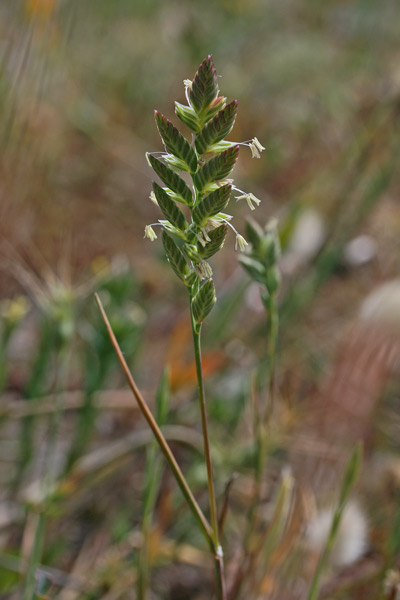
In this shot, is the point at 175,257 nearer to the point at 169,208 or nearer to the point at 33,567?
the point at 169,208

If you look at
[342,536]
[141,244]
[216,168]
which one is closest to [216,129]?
[216,168]

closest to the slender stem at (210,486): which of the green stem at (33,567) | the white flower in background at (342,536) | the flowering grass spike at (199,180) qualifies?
the flowering grass spike at (199,180)

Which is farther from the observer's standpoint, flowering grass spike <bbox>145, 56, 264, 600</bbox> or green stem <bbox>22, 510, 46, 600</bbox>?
green stem <bbox>22, 510, 46, 600</bbox>

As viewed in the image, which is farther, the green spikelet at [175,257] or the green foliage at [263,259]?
the green foliage at [263,259]

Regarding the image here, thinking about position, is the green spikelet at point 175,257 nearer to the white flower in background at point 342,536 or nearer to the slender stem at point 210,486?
the slender stem at point 210,486

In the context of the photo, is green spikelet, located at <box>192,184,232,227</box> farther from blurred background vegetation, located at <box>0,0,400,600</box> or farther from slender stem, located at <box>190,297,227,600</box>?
blurred background vegetation, located at <box>0,0,400,600</box>

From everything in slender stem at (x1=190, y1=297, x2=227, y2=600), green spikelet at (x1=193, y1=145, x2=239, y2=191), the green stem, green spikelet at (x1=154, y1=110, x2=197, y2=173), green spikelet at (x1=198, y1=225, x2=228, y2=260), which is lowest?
the green stem

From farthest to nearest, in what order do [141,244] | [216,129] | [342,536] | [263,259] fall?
[141,244]
[342,536]
[263,259]
[216,129]

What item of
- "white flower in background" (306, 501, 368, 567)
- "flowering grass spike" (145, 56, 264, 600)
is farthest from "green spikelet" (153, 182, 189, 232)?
"white flower in background" (306, 501, 368, 567)
